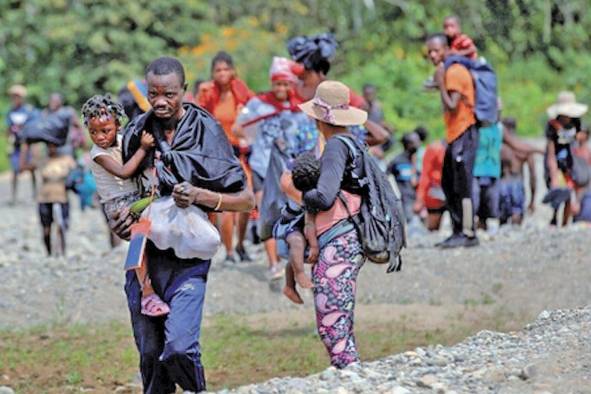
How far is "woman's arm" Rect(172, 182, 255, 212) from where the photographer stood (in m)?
7.27

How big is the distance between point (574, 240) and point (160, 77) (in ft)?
24.6

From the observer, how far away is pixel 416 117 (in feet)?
104

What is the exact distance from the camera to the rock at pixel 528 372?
6840 mm

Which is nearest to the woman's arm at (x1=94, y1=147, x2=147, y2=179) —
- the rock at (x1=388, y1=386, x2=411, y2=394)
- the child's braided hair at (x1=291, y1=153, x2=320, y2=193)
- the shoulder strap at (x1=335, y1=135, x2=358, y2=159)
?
the child's braided hair at (x1=291, y1=153, x2=320, y2=193)

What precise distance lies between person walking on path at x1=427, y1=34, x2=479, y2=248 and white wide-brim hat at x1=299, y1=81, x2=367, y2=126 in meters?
5.12

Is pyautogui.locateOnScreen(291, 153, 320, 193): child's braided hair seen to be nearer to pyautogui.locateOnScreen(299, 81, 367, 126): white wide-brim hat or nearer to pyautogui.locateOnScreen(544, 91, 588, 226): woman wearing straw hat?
pyautogui.locateOnScreen(299, 81, 367, 126): white wide-brim hat

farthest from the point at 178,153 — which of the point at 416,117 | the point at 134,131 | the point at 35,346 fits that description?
the point at 416,117

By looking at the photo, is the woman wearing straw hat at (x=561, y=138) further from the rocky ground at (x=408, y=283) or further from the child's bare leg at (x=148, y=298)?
the child's bare leg at (x=148, y=298)

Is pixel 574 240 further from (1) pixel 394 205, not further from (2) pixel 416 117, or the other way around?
(2) pixel 416 117

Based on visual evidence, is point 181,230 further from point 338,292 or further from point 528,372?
point 528,372

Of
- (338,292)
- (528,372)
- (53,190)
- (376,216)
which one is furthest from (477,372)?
(53,190)

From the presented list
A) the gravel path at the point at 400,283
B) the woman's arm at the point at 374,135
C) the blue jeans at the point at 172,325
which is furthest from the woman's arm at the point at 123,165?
the gravel path at the point at 400,283

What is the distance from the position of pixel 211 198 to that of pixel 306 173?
894 millimetres

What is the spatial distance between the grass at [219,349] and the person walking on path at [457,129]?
6.77 ft
